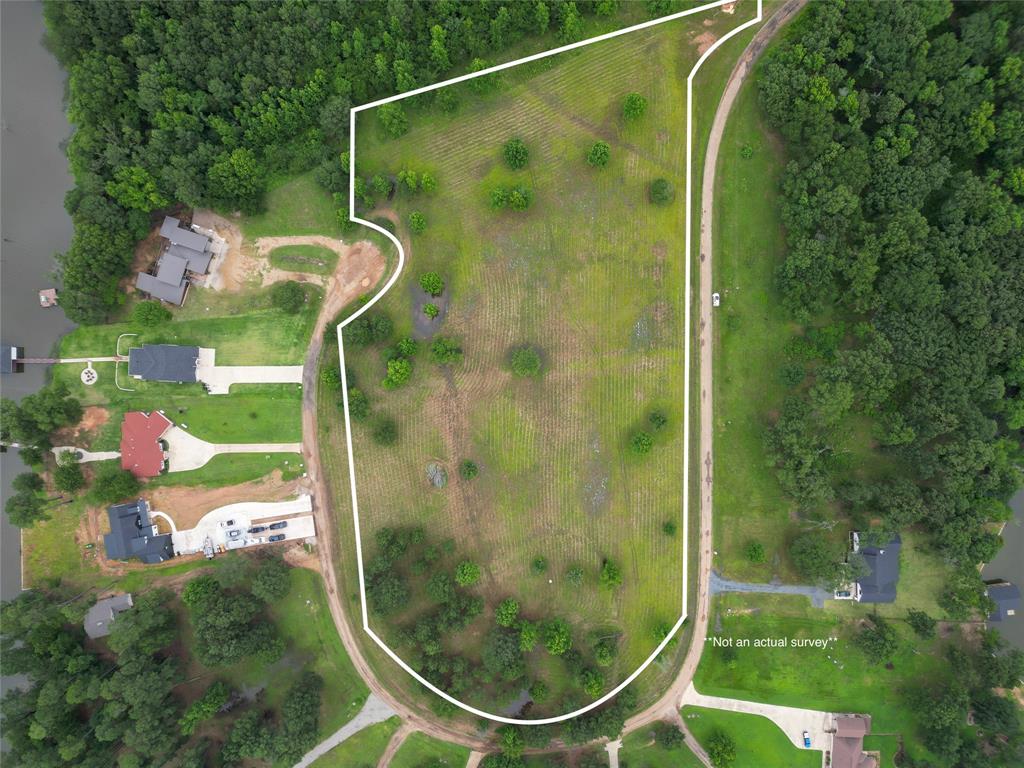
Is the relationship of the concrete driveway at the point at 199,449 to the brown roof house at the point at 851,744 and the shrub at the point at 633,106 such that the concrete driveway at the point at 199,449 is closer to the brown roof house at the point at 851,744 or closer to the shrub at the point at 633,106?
the shrub at the point at 633,106

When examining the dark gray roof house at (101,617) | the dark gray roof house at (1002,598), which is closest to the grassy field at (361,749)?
the dark gray roof house at (101,617)

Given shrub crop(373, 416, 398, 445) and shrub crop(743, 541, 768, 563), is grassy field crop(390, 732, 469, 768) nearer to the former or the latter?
shrub crop(373, 416, 398, 445)

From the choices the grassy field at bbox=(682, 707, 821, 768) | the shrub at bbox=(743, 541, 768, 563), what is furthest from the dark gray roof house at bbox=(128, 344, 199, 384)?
the grassy field at bbox=(682, 707, 821, 768)

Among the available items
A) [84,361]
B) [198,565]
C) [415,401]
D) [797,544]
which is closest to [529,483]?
[415,401]

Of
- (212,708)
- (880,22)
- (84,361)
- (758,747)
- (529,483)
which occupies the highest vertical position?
(880,22)

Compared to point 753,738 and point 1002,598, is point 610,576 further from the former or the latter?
point 1002,598

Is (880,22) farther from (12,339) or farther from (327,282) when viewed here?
(12,339)
